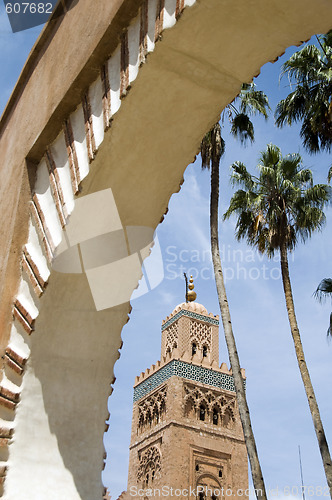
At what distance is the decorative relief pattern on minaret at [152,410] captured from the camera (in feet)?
68.1

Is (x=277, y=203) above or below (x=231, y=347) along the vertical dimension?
above

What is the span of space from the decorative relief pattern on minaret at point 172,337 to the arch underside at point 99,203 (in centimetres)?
1910

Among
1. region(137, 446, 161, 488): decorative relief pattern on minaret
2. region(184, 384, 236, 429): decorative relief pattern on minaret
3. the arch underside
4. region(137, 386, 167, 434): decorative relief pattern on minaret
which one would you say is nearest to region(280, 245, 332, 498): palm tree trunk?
the arch underside

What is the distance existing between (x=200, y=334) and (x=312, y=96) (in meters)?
13.1

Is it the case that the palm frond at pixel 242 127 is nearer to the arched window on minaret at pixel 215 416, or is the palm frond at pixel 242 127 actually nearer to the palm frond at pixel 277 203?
the palm frond at pixel 277 203

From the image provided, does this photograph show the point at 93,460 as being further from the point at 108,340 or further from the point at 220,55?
the point at 220,55

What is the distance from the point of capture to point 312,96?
430 inches

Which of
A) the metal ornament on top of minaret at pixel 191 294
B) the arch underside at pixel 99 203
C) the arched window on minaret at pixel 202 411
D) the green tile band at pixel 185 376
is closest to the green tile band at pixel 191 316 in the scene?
the metal ornament on top of minaret at pixel 191 294

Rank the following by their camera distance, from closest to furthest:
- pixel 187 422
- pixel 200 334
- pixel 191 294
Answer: pixel 187 422
pixel 200 334
pixel 191 294

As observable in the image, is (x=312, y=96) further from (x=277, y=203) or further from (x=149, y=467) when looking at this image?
(x=149, y=467)

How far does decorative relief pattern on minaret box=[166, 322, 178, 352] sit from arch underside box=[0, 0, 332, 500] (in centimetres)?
1910

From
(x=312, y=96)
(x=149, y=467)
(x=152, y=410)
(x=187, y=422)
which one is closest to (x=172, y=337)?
(x=152, y=410)

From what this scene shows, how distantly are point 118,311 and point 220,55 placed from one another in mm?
1312

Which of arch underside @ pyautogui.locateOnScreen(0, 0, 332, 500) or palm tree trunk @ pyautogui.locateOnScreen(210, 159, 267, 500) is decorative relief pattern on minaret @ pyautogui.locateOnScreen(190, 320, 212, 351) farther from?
arch underside @ pyautogui.locateOnScreen(0, 0, 332, 500)
